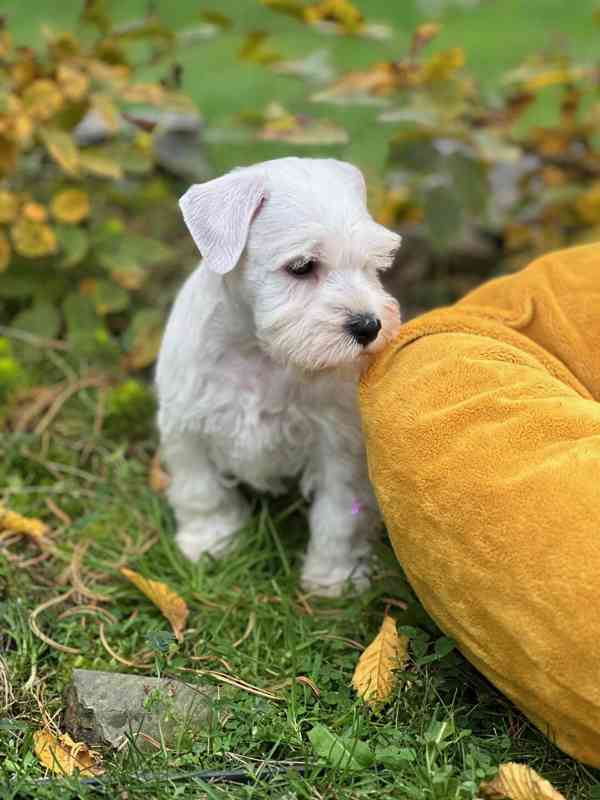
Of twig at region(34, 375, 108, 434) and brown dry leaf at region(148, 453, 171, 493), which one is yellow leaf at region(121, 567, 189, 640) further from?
twig at region(34, 375, 108, 434)

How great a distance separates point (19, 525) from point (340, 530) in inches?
45.0

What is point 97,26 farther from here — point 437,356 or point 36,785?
point 36,785

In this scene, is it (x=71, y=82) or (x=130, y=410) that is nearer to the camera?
(x=130, y=410)

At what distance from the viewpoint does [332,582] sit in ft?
11.0

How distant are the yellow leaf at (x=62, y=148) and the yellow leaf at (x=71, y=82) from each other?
0.57 feet

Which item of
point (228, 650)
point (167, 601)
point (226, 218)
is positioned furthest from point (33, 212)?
point (228, 650)

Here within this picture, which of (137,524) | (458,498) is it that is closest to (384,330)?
(458,498)

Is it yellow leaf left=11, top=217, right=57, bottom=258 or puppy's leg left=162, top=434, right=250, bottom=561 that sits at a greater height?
yellow leaf left=11, top=217, right=57, bottom=258

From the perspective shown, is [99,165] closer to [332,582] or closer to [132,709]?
[332,582]

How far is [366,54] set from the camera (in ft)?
14.5

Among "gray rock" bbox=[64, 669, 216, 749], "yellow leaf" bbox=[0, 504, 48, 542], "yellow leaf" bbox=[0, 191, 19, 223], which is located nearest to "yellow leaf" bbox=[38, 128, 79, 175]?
"yellow leaf" bbox=[0, 191, 19, 223]

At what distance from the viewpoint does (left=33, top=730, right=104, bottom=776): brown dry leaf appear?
8.11 ft

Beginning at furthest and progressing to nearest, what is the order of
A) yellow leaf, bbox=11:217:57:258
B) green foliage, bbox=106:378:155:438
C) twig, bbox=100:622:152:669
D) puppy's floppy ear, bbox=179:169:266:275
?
yellow leaf, bbox=11:217:57:258, green foliage, bbox=106:378:155:438, twig, bbox=100:622:152:669, puppy's floppy ear, bbox=179:169:266:275

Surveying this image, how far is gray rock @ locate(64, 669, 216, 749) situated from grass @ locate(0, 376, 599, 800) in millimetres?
56
